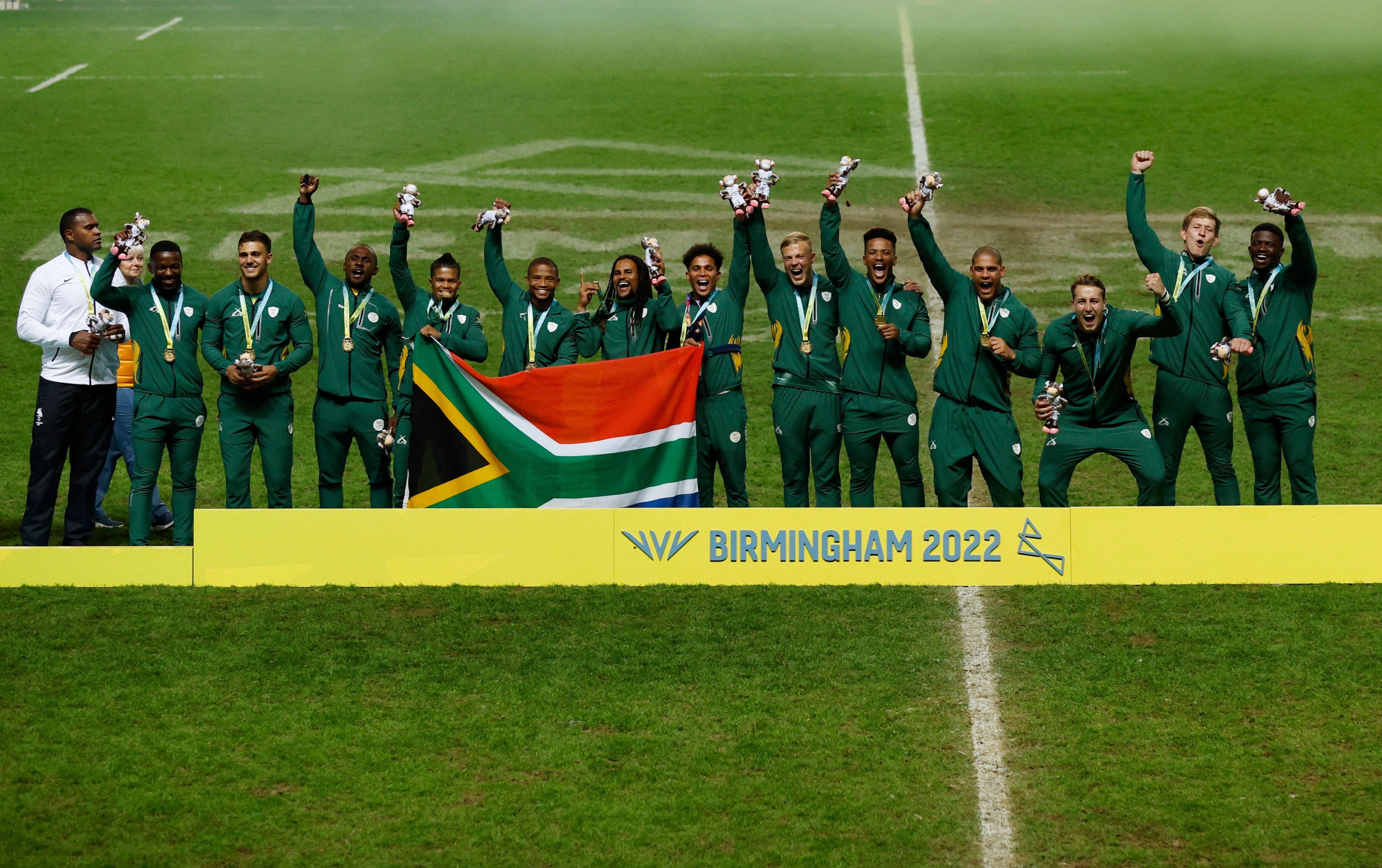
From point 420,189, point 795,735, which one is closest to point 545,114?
point 420,189

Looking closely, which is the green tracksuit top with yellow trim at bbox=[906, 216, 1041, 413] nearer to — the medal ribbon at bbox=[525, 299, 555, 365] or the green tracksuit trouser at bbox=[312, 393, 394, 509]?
the medal ribbon at bbox=[525, 299, 555, 365]

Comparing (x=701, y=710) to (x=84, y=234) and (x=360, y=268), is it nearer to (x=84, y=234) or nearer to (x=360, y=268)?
(x=360, y=268)

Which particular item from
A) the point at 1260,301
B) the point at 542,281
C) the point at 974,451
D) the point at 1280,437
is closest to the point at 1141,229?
the point at 1260,301

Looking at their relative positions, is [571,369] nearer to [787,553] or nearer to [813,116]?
[787,553]

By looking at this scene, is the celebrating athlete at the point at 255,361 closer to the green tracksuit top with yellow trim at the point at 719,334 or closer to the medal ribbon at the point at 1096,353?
the green tracksuit top with yellow trim at the point at 719,334

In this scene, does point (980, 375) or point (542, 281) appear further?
point (542, 281)

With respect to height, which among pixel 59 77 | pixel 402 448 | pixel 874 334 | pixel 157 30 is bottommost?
pixel 402 448

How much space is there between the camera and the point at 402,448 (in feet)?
33.6

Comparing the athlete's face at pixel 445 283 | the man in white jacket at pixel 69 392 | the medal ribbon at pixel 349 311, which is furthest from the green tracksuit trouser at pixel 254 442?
the athlete's face at pixel 445 283

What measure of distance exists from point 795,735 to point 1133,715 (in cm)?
169

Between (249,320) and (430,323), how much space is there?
1146 mm

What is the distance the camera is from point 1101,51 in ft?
96.3

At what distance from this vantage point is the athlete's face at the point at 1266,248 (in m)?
10.0

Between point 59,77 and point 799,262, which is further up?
point 59,77
